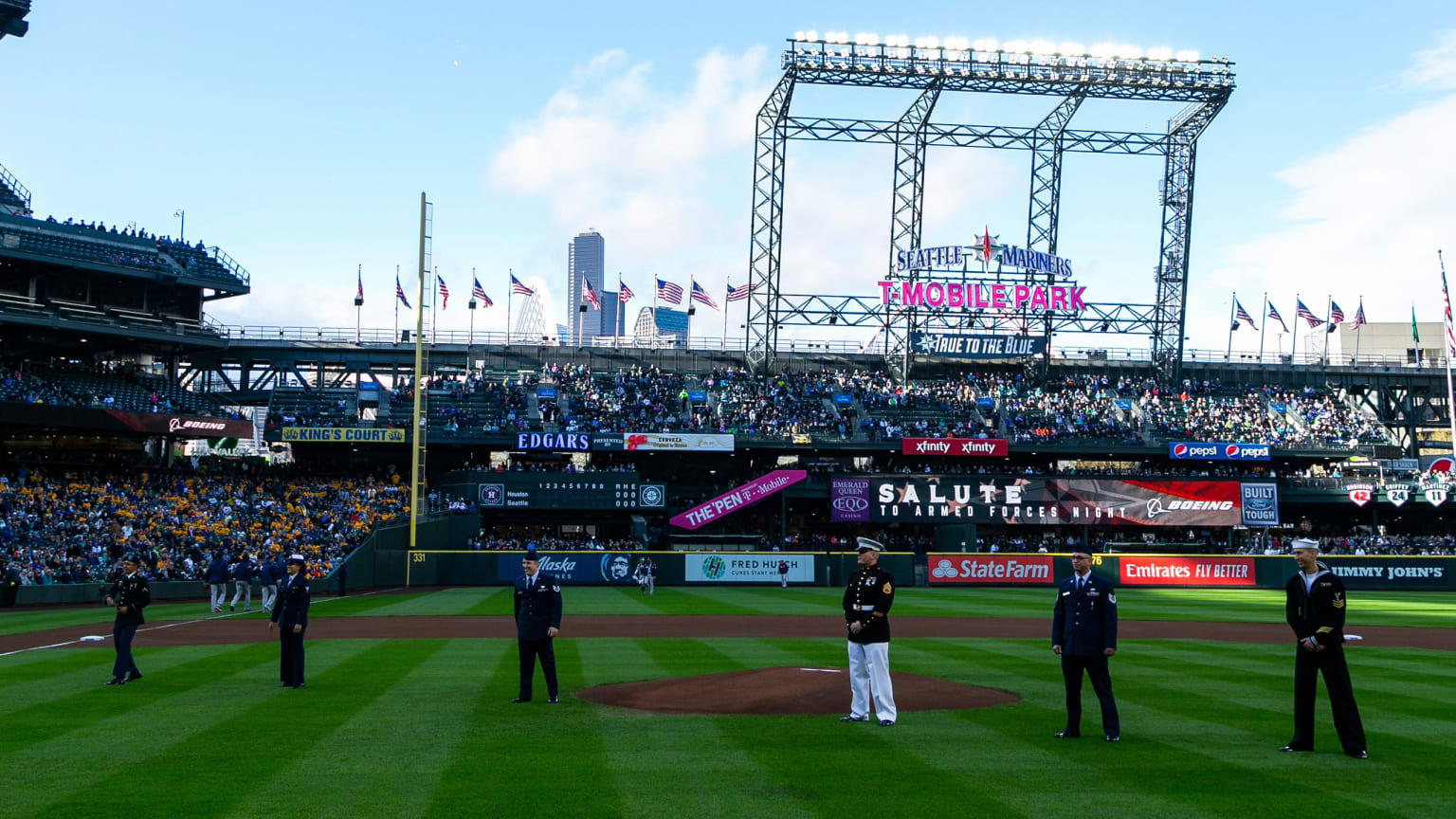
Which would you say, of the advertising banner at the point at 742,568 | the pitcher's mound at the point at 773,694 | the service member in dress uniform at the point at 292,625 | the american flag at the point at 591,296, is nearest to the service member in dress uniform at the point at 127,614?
the service member in dress uniform at the point at 292,625

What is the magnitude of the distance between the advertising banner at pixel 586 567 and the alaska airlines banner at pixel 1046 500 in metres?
15.3

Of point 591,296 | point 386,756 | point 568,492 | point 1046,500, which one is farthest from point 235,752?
point 591,296

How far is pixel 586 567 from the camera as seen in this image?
48156mm

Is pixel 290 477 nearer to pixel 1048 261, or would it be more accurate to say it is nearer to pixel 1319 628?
pixel 1048 261

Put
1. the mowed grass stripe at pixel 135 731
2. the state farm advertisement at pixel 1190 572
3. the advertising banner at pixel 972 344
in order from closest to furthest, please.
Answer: the mowed grass stripe at pixel 135 731, the state farm advertisement at pixel 1190 572, the advertising banner at pixel 972 344

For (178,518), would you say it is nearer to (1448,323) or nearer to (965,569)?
(965,569)

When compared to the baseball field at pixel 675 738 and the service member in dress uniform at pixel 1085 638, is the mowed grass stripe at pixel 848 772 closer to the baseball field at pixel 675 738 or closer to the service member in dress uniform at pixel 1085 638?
the baseball field at pixel 675 738

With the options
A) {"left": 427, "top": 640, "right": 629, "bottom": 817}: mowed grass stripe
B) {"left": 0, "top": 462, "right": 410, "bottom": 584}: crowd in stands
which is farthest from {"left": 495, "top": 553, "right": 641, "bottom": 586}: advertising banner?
{"left": 427, "top": 640, "right": 629, "bottom": 817}: mowed grass stripe

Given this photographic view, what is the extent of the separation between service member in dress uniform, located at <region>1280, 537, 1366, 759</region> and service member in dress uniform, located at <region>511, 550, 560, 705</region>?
8161 mm

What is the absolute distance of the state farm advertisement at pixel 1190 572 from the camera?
48.9 m

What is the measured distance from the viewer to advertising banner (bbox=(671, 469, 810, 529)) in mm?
58938

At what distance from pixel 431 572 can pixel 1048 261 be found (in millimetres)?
41508

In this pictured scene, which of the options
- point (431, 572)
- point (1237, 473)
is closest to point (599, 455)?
point (431, 572)

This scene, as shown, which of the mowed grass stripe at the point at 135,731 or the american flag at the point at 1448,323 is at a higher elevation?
the american flag at the point at 1448,323
